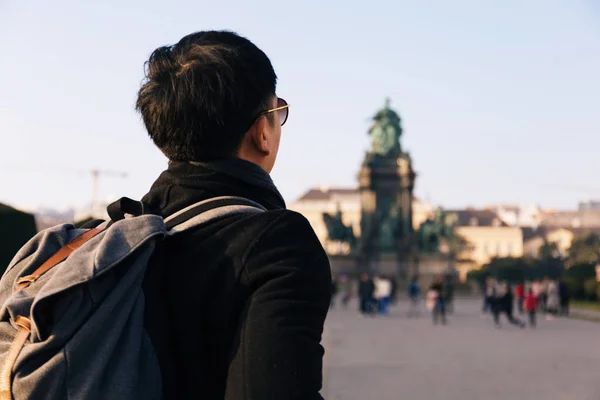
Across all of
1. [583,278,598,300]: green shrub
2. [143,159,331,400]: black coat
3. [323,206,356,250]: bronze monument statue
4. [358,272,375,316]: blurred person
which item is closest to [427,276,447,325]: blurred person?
[358,272,375,316]: blurred person

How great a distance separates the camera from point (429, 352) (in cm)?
1905

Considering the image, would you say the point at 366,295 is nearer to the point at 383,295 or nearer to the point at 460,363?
the point at 383,295

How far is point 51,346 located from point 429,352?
17332mm

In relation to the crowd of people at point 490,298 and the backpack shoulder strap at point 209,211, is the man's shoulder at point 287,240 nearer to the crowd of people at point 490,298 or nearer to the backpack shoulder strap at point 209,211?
the backpack shoulder strap at point 209,211

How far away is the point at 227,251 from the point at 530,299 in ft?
92.2

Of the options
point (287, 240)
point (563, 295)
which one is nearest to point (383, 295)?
point (563, 295)

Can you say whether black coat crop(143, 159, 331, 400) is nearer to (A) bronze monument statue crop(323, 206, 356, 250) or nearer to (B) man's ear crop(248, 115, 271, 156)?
(B) man's ear crop(248, 115, 271, 156)

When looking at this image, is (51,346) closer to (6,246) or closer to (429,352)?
(6,246)

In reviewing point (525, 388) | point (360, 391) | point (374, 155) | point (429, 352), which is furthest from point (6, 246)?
point (374, 155)

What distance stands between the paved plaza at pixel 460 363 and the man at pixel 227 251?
926 cm

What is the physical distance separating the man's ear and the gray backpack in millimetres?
341

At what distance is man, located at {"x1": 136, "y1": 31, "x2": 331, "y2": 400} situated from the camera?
6.87 ft

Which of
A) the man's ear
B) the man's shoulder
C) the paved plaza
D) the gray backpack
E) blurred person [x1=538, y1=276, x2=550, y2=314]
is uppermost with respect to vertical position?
the man's ear

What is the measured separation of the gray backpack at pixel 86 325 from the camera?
205 cm
